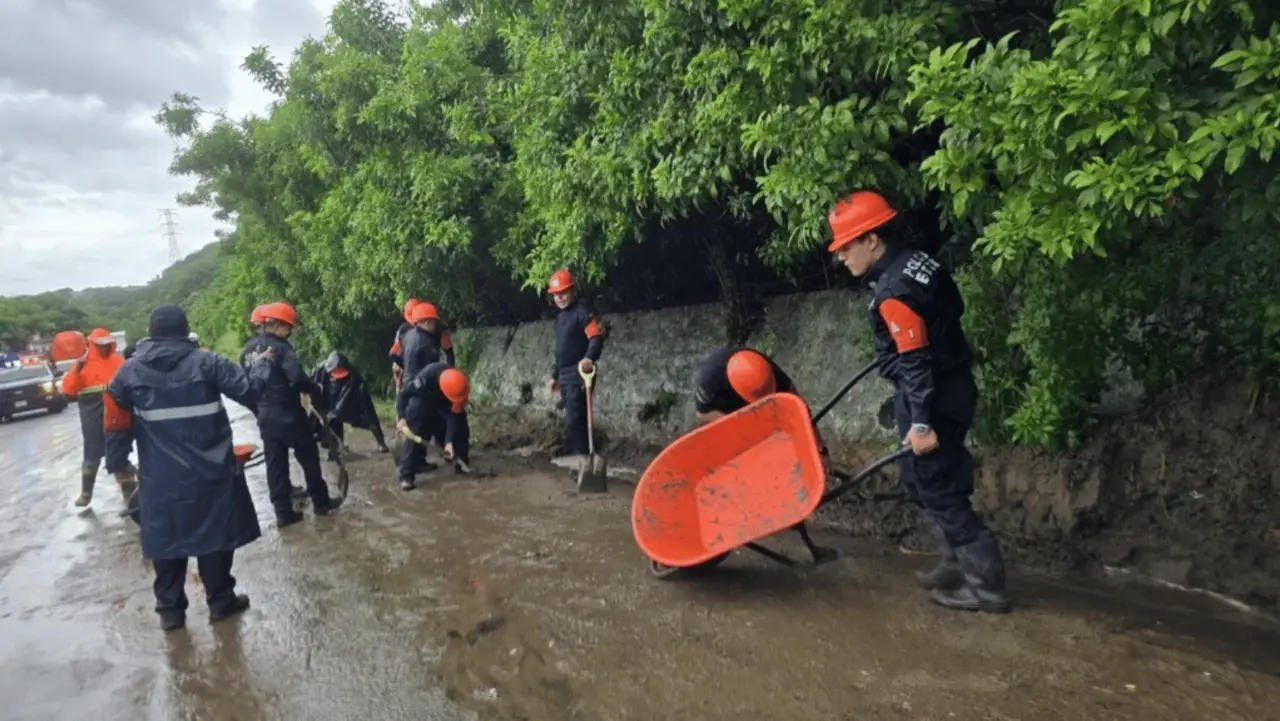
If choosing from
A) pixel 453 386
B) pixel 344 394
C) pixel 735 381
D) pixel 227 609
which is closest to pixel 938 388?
pixel 735 381

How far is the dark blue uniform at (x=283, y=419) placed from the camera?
21.6ft

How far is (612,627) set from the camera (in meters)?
3.98

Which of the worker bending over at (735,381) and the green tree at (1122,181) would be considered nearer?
the green tree at (1122,181)

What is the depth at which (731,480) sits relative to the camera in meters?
4.48

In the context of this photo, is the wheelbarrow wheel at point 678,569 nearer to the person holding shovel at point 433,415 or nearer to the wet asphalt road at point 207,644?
the wet asphalt road at point 207,644

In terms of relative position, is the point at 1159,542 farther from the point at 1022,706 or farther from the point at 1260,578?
the point at 1022,706

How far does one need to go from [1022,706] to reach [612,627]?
6.02 ft

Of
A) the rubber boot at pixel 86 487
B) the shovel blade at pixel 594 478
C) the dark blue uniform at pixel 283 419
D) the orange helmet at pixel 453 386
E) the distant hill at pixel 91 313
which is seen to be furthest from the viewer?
the distant hill at pixel 91 313

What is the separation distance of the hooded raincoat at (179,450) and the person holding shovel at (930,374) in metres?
3.51

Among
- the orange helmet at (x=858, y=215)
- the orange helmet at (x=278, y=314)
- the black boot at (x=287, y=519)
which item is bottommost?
the black boot at (x=287, y=519)

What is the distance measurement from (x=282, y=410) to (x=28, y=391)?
18835 millimetres

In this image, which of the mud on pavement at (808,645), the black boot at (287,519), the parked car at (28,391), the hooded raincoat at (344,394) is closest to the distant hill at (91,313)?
the parked car at (28,391)

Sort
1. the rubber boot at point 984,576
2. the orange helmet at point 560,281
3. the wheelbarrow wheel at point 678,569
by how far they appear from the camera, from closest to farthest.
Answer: the rubber boot at point 984,576 < the wheelbarrow wheel at point 678,569 < the orange helmet at point 560,281

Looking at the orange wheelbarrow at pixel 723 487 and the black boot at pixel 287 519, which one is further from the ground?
the orange wheelbarrow at pixel 723 487
